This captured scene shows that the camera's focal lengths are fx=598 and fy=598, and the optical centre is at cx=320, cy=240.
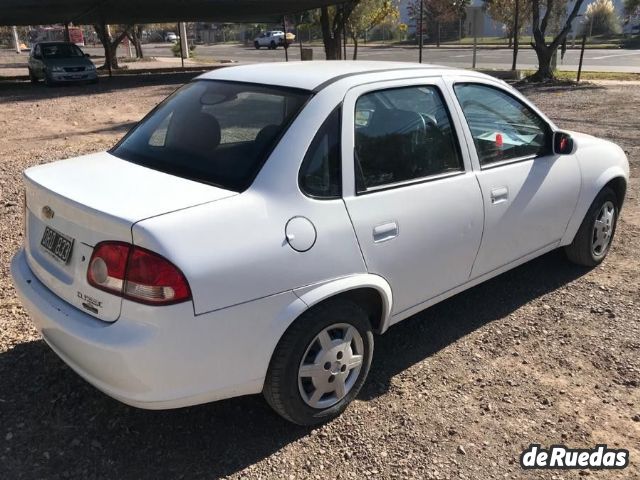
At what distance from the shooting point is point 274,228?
8.49 ft

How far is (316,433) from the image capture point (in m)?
3.00

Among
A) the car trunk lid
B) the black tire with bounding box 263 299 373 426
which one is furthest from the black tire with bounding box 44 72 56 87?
the black tire with bounding box 263 299 373 426

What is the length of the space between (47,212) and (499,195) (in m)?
2.54

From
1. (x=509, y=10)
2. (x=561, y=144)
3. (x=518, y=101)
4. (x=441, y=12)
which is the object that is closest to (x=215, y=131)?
(x=518, y=101)

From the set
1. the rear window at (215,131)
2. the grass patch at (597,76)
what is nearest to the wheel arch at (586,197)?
the rear window at (215,131)

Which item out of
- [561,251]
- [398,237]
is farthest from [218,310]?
[561,251]

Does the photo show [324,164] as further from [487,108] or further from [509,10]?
[509,10]

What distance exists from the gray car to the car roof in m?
19.8

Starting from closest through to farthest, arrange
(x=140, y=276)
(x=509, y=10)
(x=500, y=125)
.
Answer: (x=140, y=276)
(x=500, y=125)
(x=509, y=10)

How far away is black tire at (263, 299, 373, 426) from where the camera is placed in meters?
2.70

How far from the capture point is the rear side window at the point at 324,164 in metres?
2.78

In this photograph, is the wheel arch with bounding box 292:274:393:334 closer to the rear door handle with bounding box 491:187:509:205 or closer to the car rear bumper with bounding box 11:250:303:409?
the car rear bumper with bounding box 11:250:303:409

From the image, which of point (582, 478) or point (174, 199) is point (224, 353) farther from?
point (582, 478)

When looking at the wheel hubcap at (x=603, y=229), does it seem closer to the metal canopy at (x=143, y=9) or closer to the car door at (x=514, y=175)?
the car door at (x=514, y=175)
